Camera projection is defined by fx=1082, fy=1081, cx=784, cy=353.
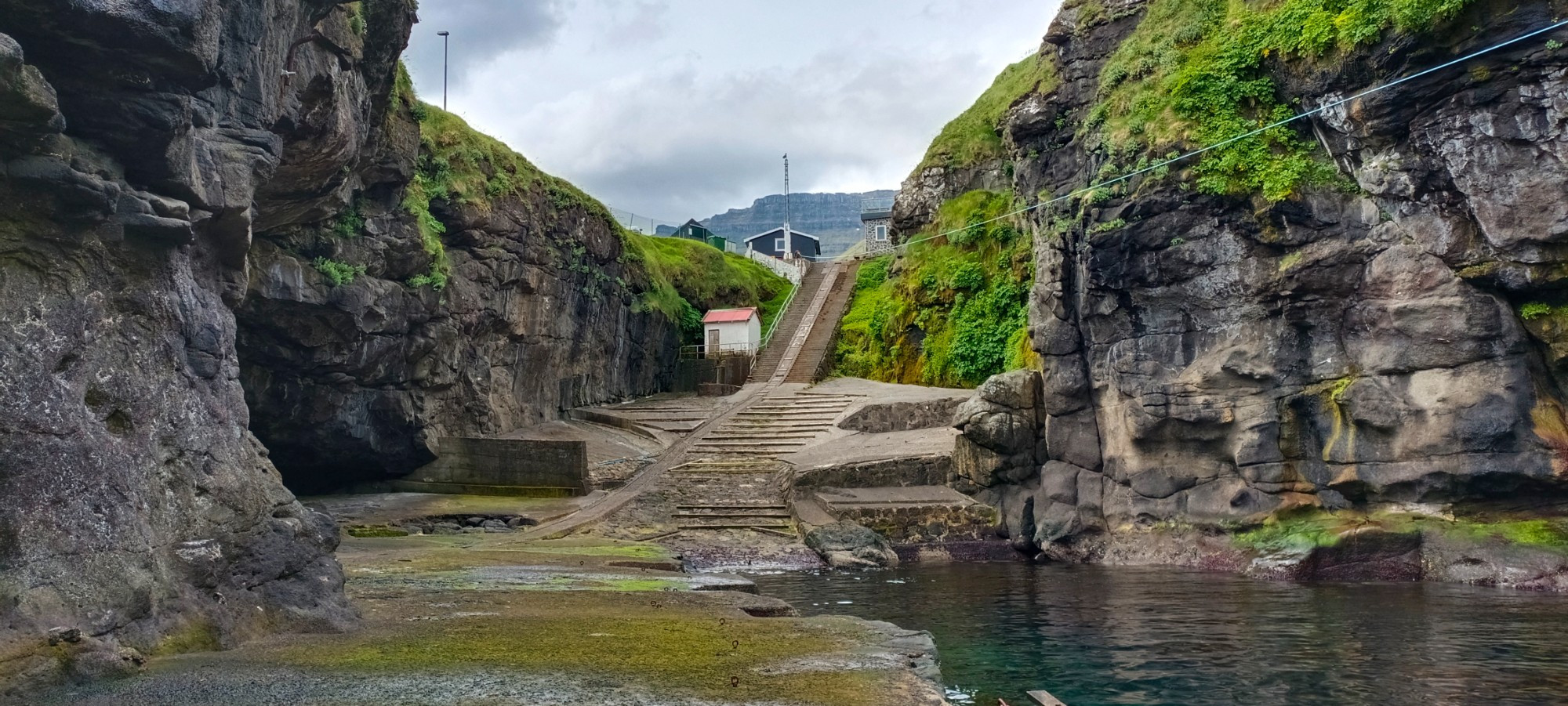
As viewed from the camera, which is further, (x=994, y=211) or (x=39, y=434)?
(x=994, y=211)

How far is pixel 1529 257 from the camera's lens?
17.3m

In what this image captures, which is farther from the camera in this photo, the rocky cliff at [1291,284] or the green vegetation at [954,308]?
the green vegetation at [954,308]

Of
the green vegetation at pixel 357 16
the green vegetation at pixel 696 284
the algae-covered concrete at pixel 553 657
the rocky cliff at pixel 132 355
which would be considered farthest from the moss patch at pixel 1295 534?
the green vegetation at pixel 696 284

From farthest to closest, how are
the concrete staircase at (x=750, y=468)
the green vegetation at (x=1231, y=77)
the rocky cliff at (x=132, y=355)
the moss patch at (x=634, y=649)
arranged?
the concrete staircase at (x=750, y=468)
the green vegetation at (x=1231, y=77)
the moss patch at (x=634, y=649)
the rocky cliff at (x=132, y=355)

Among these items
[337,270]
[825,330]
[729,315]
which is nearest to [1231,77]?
[337,270]

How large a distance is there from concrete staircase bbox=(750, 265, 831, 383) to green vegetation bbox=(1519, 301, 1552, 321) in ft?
91.1

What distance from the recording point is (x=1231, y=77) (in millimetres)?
21891

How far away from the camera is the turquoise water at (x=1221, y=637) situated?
1027cm

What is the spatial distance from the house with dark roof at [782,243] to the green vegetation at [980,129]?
39.1m

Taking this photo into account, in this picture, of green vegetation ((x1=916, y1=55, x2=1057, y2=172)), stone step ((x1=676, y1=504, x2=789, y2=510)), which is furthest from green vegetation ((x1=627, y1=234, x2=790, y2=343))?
stone step ((x1=676, y1=504, x2=789, y2=510))

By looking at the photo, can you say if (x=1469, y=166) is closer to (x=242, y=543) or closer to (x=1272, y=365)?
(x=1272, y=365)

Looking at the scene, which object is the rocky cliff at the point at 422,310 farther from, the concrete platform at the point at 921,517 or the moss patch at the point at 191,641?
the moss patch at the point at 191,641

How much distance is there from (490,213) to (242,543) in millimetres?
20857

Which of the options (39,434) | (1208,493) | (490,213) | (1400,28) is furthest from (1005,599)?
(490,213)
